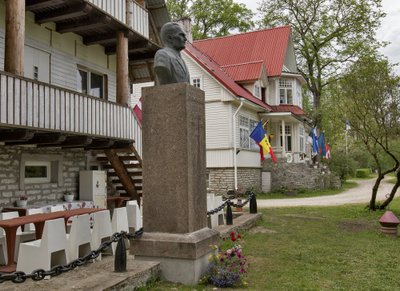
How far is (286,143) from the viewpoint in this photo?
28547 millimetres

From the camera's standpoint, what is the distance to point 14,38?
8.38 metres

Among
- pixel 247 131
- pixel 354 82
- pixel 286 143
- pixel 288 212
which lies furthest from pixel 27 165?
pixel 286 143

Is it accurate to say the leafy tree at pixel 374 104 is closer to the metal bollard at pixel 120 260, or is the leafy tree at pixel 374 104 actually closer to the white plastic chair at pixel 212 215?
the white plastic chair at pixel 212 215

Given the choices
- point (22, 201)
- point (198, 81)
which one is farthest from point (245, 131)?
point (22, 201)

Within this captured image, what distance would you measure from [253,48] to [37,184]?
2133cm

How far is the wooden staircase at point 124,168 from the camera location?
1296cm

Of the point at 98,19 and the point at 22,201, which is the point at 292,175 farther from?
the point at 22,201

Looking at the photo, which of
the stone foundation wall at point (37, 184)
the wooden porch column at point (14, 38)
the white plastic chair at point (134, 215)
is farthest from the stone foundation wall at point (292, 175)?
the wooden porch column at point (14, 38)

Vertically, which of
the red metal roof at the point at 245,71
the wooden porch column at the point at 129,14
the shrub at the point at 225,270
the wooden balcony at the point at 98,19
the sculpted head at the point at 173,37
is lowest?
the shrub at the point at 225,270

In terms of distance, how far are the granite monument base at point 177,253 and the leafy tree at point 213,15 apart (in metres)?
30.3

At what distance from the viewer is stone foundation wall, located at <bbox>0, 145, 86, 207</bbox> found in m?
10.2

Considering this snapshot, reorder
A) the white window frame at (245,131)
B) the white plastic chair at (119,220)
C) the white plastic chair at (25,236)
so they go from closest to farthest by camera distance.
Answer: the white plastic chair at (25,236)
the white plastic chair at (119,220)
the white window frame at (245,131)

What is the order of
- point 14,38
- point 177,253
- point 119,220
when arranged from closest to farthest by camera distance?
point 177,253 → point 119,220 → point 14,38

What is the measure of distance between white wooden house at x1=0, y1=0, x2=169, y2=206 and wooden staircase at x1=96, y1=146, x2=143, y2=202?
0.11 ft
